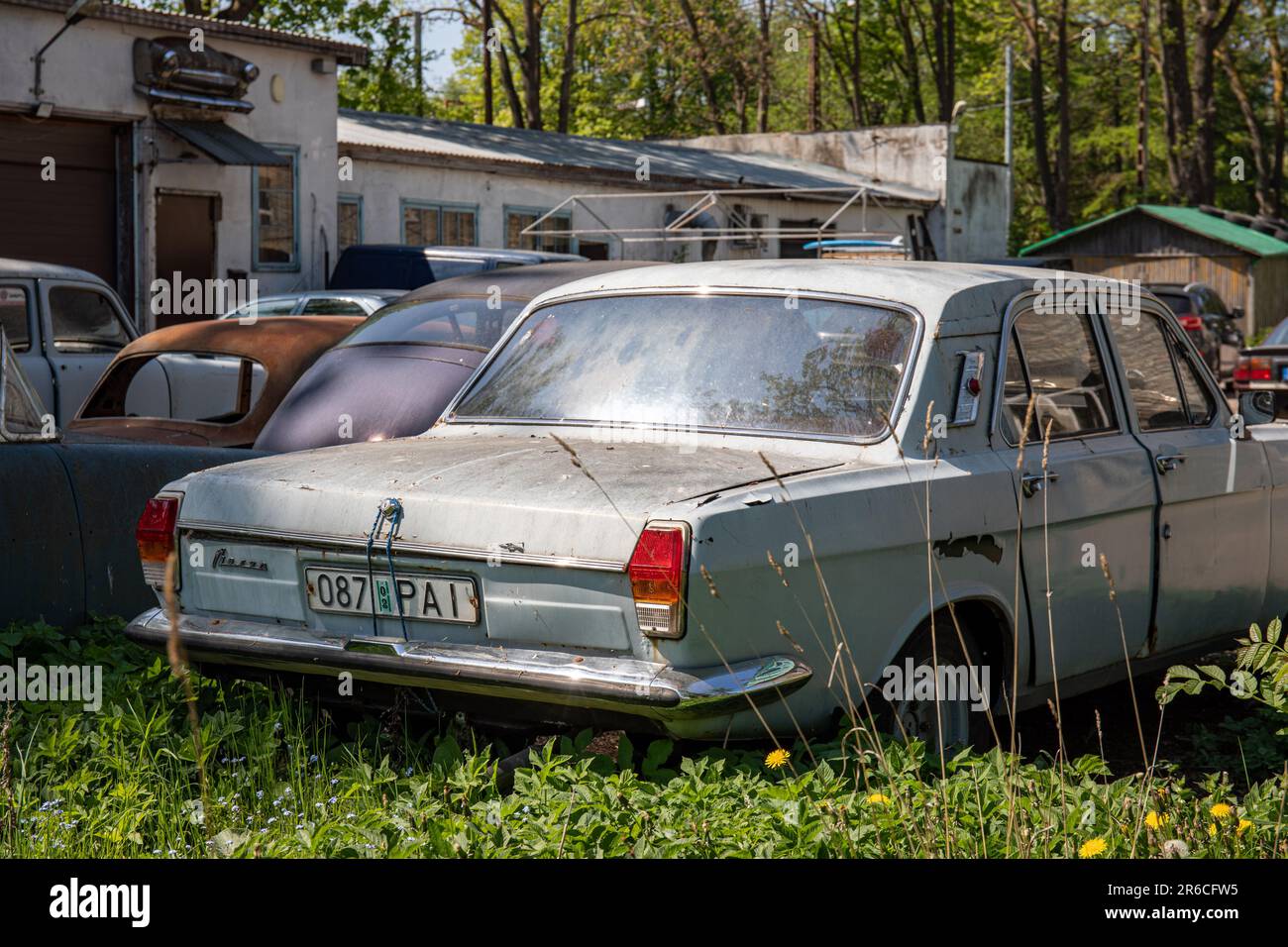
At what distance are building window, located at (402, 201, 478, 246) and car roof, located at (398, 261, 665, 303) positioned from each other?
16.3m

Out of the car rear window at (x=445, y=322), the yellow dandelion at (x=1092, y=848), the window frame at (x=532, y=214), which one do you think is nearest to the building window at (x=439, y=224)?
the window frame at (x=532, y=214)

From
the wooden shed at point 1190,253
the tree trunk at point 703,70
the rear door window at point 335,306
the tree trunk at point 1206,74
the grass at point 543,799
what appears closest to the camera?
the grass at point 543,799

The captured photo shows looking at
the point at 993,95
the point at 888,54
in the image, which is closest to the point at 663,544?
the point at 888,54

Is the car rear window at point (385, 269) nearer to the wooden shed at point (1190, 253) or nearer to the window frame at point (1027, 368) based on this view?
the window frame at point (1027, 368)

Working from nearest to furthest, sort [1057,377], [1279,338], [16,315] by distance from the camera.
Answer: [1057,377], [16,315], [1279,338]

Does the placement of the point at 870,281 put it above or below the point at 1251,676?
above

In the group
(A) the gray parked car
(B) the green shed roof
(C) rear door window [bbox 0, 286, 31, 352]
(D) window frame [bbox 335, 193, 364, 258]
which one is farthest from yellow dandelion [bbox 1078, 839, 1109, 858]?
(B) the green shed roof

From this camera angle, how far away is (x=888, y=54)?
5378 centimetres

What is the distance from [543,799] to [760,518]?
885mm

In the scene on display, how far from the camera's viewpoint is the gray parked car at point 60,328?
1058 cm

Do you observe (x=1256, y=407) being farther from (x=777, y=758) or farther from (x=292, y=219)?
(x=292, y=219)

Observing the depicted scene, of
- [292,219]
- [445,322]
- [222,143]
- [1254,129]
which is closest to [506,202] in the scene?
[292,219]

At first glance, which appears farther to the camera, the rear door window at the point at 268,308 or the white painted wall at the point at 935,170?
the white painted wall at the point at 935,170

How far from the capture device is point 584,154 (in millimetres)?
30859
